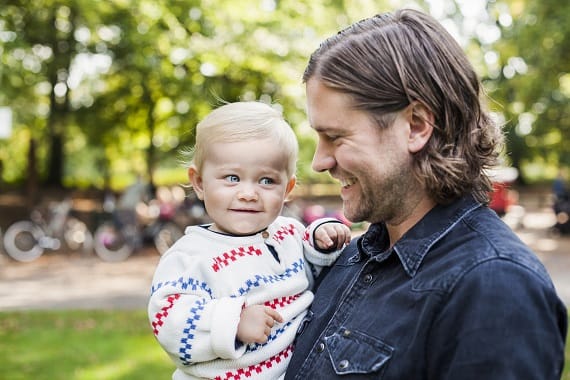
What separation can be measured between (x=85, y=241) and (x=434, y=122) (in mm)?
13667

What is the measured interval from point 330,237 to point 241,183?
384mm

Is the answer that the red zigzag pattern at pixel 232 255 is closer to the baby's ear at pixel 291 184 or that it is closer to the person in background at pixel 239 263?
the person in background at pixel 239 263

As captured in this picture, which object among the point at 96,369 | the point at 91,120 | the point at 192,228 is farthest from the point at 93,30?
the point at 192,228

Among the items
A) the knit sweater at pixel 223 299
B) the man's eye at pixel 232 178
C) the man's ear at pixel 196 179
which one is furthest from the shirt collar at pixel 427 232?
the man's ear at pixel 196 179

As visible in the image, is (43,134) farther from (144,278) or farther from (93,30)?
(144,278)

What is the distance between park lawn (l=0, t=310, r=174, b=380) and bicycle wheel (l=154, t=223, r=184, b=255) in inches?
242

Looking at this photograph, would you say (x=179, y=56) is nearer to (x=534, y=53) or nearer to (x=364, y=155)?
(x=534, y=53)

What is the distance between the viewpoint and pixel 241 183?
6.79 ft

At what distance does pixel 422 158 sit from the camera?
169 centimetres

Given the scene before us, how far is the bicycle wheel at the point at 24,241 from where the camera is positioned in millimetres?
13484

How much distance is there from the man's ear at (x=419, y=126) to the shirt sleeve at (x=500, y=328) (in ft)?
1.29

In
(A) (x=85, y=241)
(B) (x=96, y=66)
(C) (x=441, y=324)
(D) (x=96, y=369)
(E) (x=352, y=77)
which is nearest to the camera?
(C) (x=441, y=324)

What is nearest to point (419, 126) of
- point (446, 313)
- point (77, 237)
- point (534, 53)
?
point (446, 313)

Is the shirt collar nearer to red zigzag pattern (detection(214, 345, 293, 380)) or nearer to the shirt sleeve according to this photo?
the shirt sleeve
